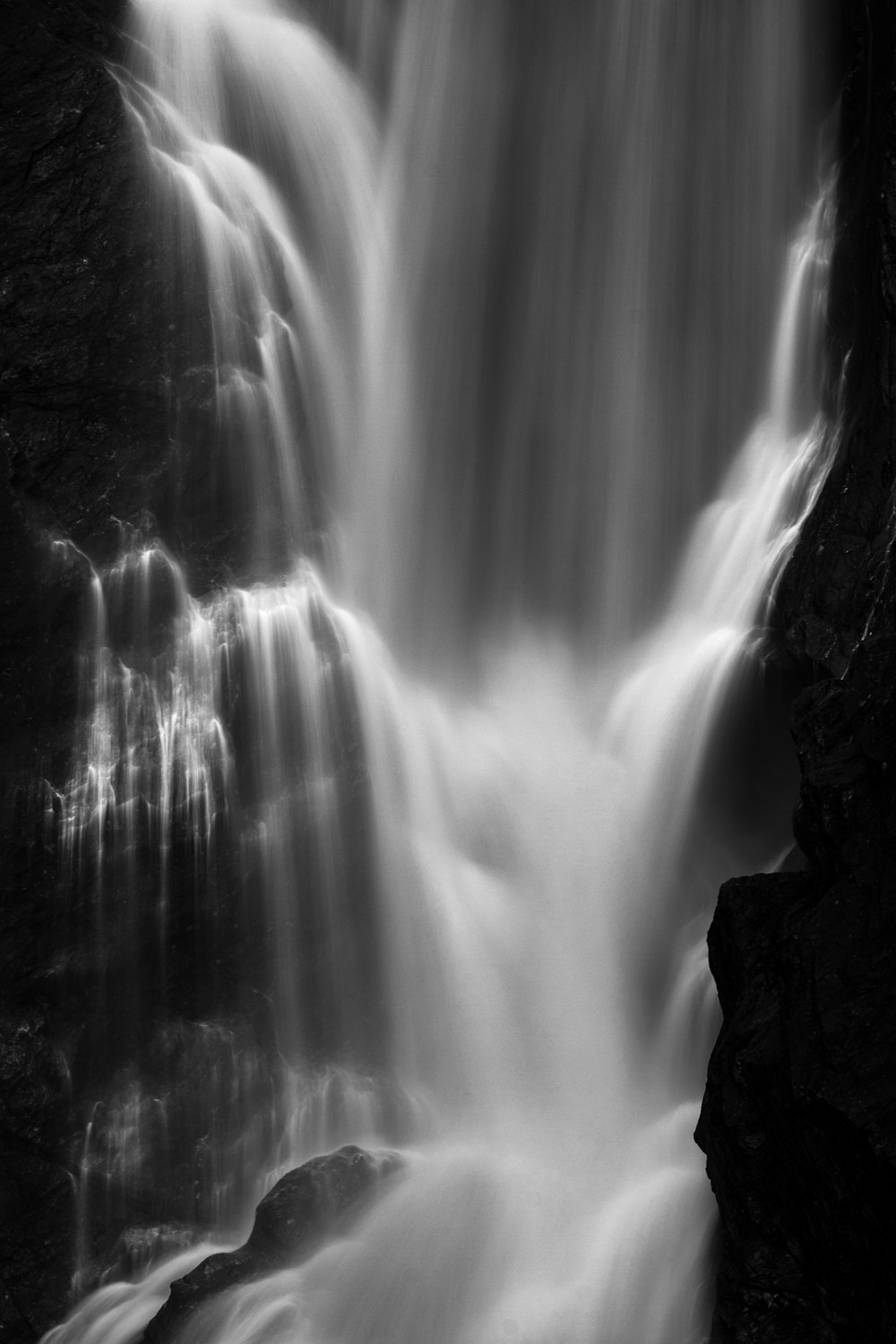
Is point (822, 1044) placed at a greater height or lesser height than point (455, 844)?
lesser

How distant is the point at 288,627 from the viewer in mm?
15195

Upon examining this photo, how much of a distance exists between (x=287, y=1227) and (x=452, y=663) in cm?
662

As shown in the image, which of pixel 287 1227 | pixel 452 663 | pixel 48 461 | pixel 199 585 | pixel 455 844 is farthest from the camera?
pixel 452 663

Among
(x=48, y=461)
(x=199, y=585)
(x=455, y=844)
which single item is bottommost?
(x=455, y=844)

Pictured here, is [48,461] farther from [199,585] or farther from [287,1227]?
[287,1227]

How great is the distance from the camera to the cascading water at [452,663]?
13.3 metres

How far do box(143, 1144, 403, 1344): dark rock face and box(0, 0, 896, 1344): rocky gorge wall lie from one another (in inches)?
84.5

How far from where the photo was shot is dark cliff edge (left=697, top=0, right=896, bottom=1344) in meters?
→ 8.81

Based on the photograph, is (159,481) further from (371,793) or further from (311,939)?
(311,939)

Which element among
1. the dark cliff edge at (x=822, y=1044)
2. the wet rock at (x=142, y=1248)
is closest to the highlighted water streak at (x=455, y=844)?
the wet rock at (x=142, y=1248)

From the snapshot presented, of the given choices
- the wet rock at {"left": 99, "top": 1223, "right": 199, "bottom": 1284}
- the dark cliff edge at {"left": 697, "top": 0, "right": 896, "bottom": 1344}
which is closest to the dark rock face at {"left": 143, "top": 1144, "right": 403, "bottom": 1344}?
the wet rock at {"left": 99, "top": 1223, "right": 199, "bottom": 1284}

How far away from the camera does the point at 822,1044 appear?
9.23 meters

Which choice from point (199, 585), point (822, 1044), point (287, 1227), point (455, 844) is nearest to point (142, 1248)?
point (287, 1227)

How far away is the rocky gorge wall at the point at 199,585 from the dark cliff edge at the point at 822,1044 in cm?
2
